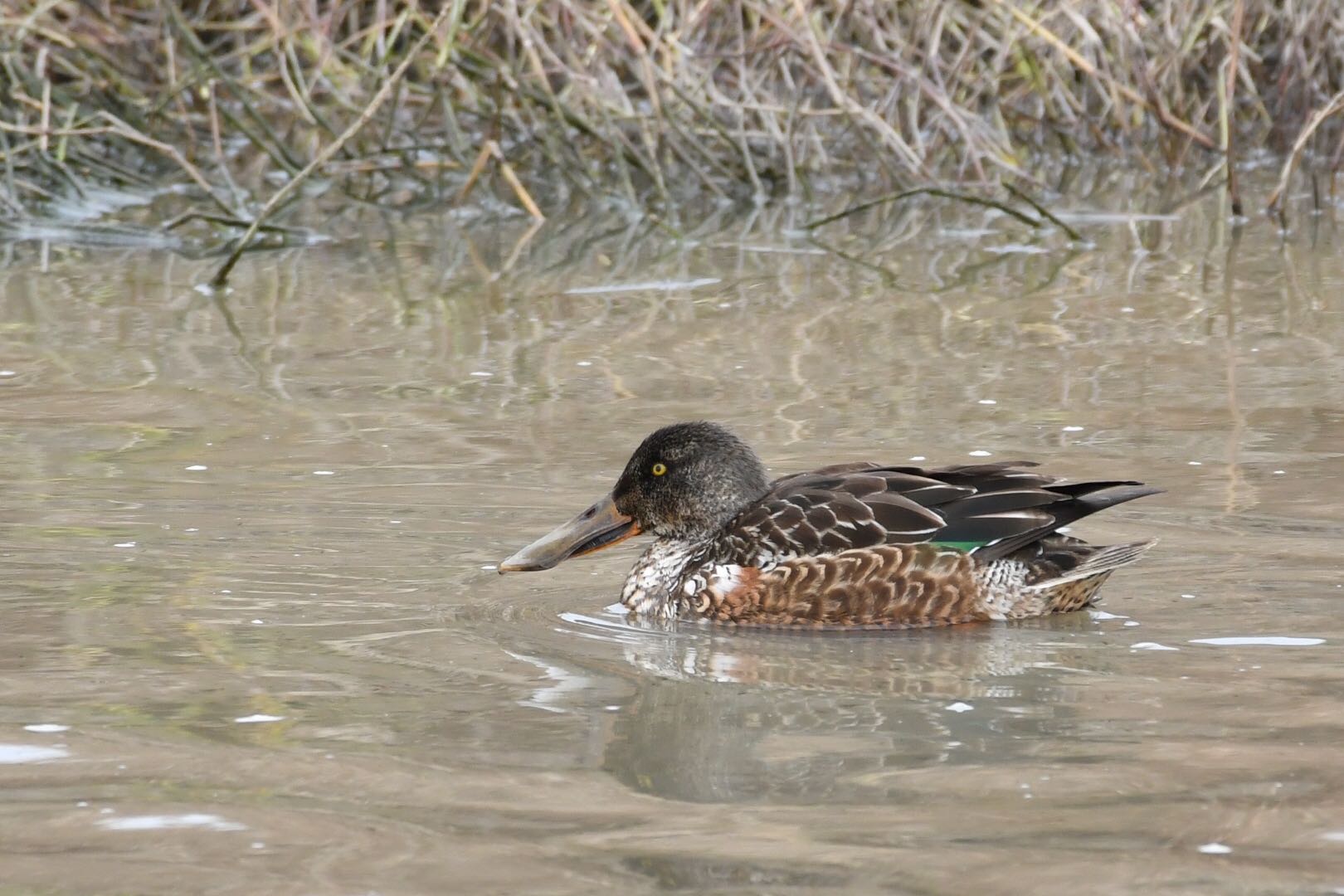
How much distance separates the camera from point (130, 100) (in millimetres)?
14789

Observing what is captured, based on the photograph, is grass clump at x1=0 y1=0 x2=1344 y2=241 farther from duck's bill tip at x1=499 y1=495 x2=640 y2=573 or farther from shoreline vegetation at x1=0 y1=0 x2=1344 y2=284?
duck's bill tip at x1=499 y1=495 x2=640 y2=573

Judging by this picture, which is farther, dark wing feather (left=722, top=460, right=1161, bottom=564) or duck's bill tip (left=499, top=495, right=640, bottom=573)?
duck's bill tip (left=499, top=495, right=640, bottom=573)

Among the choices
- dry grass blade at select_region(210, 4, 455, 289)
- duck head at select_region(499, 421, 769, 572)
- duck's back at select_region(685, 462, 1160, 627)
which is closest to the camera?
duck's back at select_region(685, 462, 1160, 627)

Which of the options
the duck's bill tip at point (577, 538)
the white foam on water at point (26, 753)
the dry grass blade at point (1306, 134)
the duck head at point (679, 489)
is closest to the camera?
the white foam on water at point (26, 753)

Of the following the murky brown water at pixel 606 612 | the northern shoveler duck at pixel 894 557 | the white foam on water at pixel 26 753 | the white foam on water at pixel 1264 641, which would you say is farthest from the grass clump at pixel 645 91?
the white foam on water at pixel 26 753

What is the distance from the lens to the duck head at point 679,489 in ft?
21.4

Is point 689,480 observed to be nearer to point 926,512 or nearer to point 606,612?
point 606,612

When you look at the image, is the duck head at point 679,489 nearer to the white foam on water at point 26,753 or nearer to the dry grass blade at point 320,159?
the white foam on water at point 26,753

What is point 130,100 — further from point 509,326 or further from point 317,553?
point 317,553

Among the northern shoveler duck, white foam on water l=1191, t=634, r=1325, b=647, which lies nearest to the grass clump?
the northern shoveler duck

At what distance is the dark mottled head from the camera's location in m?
6.52

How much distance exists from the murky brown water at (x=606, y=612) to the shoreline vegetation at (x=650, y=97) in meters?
1.41

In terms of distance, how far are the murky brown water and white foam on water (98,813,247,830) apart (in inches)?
0.7

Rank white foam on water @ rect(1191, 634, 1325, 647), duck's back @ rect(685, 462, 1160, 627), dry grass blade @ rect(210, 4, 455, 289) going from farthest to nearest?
dry grass blade @ rect(210, 4, 455, 289) < duck's back @ rect(685, 462, 1160, 627) < white foam on water @ rect(1191, 634, 1325, 647)
